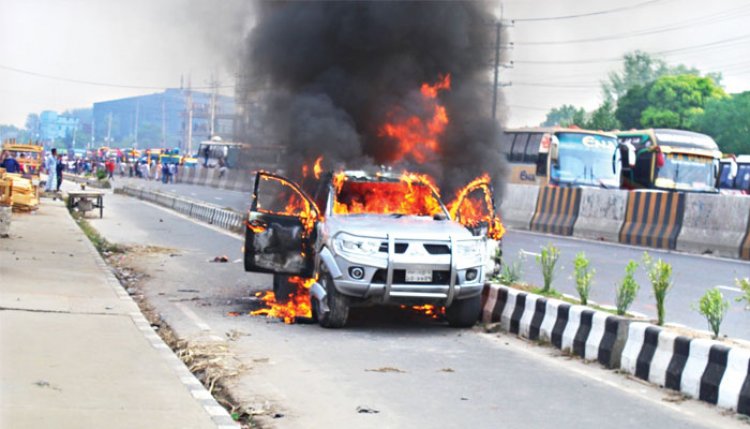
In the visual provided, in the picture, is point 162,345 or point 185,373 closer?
point 185,373

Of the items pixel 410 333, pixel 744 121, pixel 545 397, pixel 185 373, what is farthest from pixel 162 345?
pixel 744 121

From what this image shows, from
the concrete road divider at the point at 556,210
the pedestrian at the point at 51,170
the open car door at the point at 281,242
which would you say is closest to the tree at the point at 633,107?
the pedestrian at the point at 51,170

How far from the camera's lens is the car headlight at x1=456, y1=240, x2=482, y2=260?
1088cm

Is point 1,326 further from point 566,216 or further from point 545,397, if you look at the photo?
point 566,216

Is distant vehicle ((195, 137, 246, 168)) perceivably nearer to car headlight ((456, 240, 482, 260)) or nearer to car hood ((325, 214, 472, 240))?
car hood ((325, 214, 472, 240))

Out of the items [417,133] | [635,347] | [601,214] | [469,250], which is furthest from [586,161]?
[635,347]

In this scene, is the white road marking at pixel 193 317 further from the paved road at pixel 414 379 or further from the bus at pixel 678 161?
the bus at pixel 678 161

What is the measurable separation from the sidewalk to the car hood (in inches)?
93.2

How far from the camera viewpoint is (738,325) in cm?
1180

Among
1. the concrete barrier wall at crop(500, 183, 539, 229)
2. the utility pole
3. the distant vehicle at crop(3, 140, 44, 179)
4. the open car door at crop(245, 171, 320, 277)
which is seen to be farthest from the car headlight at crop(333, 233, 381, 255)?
the distant vehicle at crop(3, 140, 44, 179)

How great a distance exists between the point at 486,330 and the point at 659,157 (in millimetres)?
26588

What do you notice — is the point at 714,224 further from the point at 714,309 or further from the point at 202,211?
the point at 202,211

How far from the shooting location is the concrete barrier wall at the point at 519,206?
1239 inches

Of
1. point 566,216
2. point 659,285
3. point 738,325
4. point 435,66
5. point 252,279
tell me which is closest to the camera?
point 659,285
